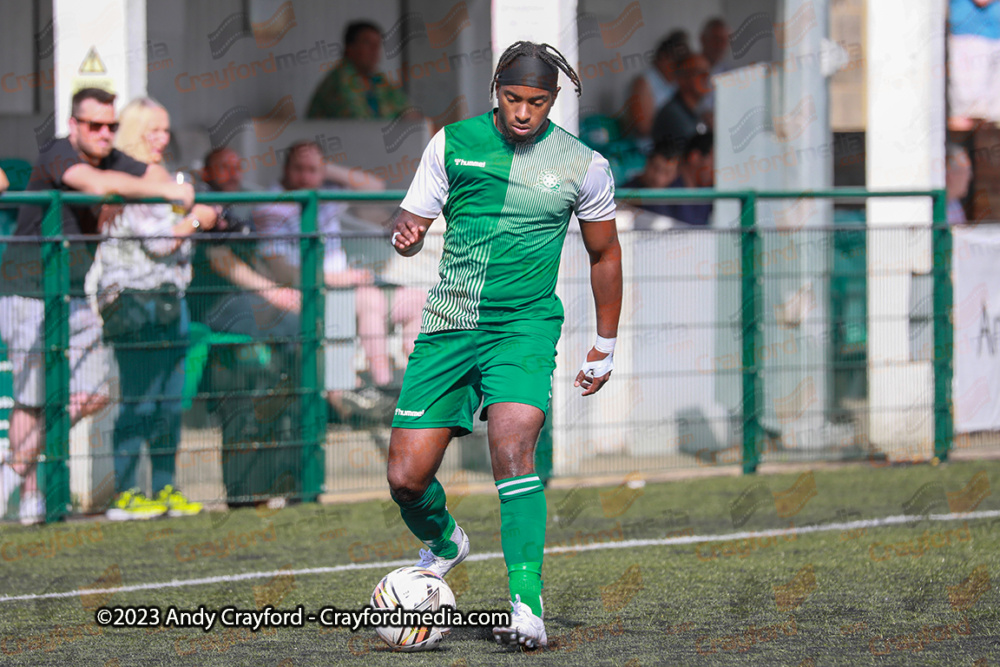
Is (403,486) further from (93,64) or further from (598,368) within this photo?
(93,64)

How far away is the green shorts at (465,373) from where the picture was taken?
5.52 metres

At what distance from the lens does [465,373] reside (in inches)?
221

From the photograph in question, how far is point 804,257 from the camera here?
426 inches

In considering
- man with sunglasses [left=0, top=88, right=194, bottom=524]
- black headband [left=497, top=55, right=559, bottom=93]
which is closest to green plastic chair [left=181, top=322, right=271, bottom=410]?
man with sunglasses [left=0, top=88, right=194, bottom=524]

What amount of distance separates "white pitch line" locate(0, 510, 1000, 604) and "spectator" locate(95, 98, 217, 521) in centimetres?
219

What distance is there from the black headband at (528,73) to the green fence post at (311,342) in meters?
4.28

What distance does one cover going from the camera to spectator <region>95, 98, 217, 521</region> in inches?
355

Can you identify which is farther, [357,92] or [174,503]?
[357,92]

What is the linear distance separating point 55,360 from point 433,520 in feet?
13.4

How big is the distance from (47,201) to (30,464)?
63.3 inches

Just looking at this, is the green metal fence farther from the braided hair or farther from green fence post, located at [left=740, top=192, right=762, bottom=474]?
the braided hair

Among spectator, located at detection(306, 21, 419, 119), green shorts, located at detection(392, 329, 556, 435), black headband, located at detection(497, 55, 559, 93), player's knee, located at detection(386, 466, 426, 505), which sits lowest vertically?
player's knee, located at detection(386, 466, 426, 505)

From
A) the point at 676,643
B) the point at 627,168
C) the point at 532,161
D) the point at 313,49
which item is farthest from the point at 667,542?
the point at 313,49

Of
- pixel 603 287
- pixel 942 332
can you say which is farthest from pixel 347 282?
pixel 942 332
